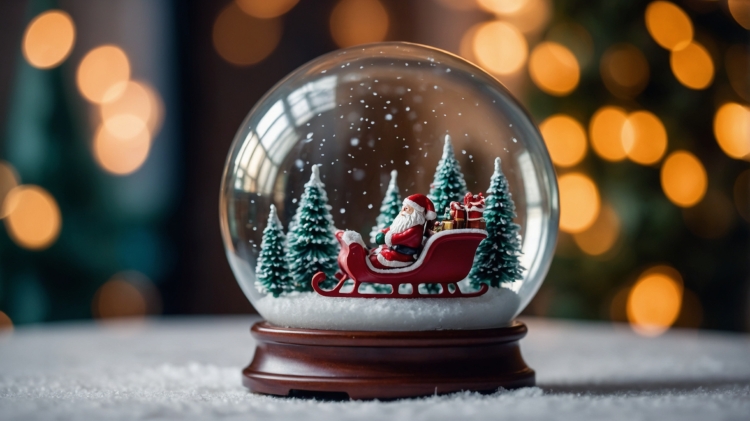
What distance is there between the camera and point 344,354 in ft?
4.38

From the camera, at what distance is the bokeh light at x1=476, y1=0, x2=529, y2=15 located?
3.25 metres

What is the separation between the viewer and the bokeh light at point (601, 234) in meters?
2.87

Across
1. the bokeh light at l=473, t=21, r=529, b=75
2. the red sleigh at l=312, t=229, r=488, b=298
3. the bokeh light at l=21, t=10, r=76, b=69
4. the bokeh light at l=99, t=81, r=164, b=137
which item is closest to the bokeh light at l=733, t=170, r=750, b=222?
the bokeh light at l=473, t=21, r=529, b=75

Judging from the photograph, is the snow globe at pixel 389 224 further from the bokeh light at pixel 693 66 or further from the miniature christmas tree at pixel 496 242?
the bokeh light at pixel 693 66

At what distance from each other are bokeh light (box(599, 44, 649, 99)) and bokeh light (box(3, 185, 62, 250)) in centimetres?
230

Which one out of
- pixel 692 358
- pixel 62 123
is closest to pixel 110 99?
pixel 62 123

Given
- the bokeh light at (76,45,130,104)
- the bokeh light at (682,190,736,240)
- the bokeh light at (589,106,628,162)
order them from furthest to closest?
the bokeh light at (76,45,130,104) < the bokeh light at (589,106,628,162) < the bokeh light at (682,190,736,240)

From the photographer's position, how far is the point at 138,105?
3398mm

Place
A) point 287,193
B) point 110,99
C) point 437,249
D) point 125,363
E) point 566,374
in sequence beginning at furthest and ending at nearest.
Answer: point 110,99
point 125,363
point 566,374
point 287,193
point 437,249

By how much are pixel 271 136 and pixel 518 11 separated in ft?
6.73

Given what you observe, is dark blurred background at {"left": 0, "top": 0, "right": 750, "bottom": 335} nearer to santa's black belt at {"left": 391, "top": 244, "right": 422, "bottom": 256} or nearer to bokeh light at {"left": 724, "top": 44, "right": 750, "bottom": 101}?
bokeh light at {"left": 724, "top": 44, "right": 750, "bottom": 101}

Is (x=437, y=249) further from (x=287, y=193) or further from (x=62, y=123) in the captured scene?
(x=62, y=123)

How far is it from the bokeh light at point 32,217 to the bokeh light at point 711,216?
8.26 ft

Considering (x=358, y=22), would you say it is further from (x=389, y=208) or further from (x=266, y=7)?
(x=389, y=208)
